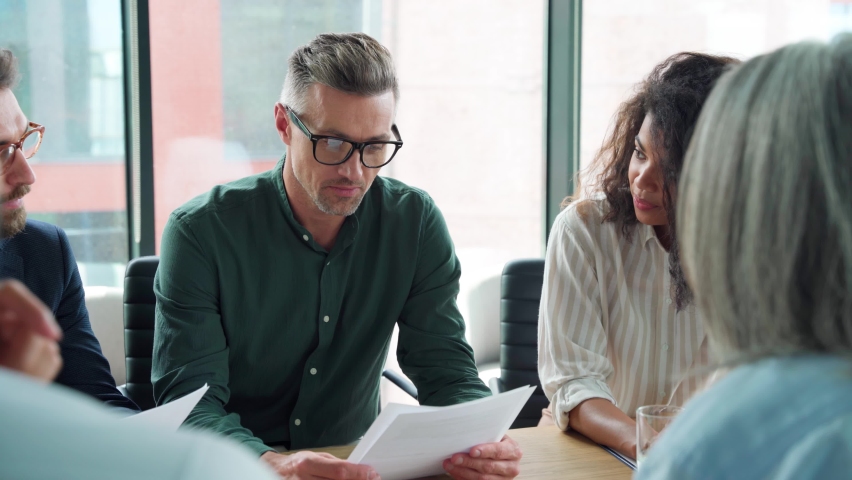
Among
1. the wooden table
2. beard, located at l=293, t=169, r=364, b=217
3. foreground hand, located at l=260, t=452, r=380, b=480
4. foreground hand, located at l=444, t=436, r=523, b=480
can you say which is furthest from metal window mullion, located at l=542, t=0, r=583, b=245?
foreground hand, located at l=260, t=452, r=380, b=480

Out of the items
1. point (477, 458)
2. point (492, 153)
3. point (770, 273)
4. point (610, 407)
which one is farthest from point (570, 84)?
point (770, 273)

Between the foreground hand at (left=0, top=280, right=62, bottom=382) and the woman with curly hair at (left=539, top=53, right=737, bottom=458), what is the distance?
4.21 ft

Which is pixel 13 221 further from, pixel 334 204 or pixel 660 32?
pixel 660 32

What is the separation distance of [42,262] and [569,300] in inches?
48.5

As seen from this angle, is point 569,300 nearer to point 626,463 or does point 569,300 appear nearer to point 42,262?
point 626,463

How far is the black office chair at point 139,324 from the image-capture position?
2.29 meters

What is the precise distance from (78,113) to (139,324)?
139 cm

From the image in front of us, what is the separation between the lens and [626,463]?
1.44 m

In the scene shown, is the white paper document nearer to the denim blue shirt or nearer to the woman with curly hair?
the woman with curly hair

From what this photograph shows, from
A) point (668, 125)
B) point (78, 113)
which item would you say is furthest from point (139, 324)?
point (668, 125)

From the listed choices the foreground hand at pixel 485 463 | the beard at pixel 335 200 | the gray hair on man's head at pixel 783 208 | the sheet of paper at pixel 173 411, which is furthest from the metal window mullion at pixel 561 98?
the gray hair on man's head at pixel 783 208

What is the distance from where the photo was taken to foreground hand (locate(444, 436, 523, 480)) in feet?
4.35

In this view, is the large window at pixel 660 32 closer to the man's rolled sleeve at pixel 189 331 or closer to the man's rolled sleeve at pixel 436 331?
the man's rolled sleeve at pixel 436 331

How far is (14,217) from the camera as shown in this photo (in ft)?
5.56
